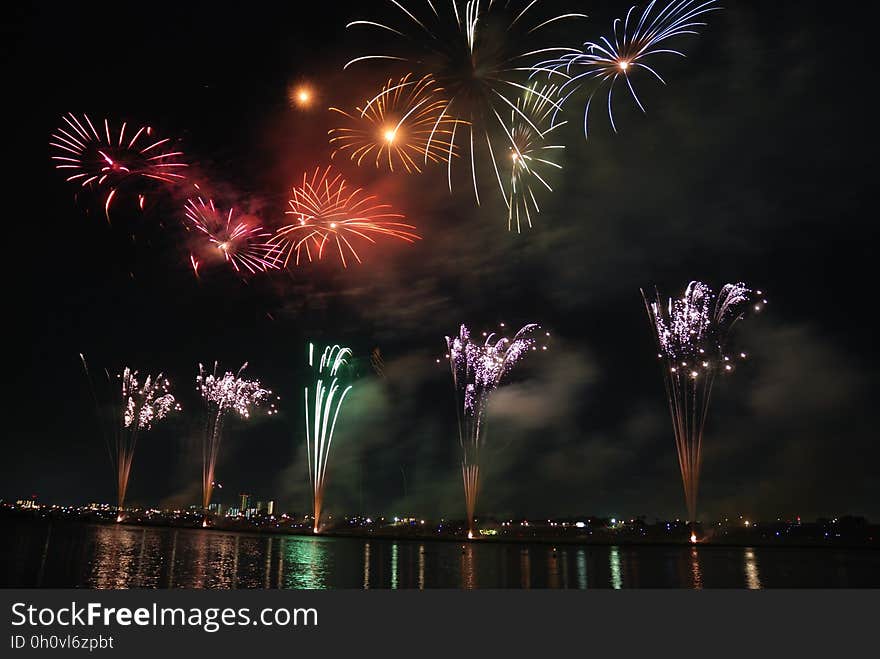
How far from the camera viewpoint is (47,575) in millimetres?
25422

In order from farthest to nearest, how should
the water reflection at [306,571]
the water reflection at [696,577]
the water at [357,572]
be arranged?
the water reflection at [696,577] < the water at [357,572] < the water reflection at [306,571]

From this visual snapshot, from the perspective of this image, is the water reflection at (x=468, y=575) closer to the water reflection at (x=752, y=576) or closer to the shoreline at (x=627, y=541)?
the water reflection at (x=752, y=576)

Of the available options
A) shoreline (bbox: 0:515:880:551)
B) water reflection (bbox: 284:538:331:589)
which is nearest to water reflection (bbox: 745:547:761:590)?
water reflection (bbox: 284:538:331:589)

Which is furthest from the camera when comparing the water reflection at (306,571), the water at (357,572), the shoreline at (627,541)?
the shoreline at (627,541)

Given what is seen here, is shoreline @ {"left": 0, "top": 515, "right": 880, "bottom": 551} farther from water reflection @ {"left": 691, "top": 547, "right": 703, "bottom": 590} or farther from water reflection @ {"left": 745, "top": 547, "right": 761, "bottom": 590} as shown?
water reflection @ {"left": 745, "top": 547, "right": 761, "bottom": 590}

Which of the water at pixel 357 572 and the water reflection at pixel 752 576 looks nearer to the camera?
the water at pixel 357 572

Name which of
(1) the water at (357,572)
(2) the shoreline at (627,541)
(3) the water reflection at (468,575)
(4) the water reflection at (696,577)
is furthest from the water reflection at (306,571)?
(2) the shoreline at (627,541)

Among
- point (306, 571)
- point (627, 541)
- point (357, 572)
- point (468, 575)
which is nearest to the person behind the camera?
point (468, 575)

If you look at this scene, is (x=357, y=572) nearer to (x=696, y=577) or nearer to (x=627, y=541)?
(x=696, y=577)

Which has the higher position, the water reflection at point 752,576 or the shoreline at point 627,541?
the shoreline at point 627,541

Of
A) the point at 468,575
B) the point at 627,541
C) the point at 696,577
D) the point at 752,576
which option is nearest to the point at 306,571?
the point at 468,575

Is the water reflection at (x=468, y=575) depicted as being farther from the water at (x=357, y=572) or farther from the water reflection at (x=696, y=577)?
the water reflection at (x=696, y=577)

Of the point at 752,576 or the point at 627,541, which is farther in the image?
the point at 627,541

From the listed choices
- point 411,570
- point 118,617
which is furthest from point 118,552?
point 118,617
